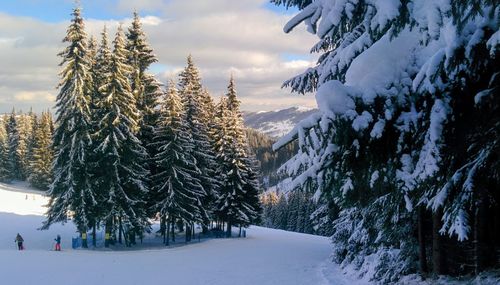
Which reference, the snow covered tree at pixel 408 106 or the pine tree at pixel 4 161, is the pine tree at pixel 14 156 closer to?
the pine tree at pixel 4 161

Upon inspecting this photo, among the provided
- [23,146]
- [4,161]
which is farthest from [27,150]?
[4,161]

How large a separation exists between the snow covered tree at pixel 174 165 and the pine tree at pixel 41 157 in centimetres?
3896

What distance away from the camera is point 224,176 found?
38375mm

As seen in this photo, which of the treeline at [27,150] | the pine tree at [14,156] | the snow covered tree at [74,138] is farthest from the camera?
the pine tree at [14,156]

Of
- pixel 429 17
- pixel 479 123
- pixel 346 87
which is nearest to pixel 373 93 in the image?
pixel 346 87

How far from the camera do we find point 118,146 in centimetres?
2998

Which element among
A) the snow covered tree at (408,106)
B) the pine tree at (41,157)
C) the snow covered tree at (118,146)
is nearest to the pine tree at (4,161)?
the pine tree at (41,157)

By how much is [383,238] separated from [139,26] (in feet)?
91.3

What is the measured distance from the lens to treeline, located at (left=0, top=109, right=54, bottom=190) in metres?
68.1

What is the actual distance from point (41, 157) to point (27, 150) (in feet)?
39.2

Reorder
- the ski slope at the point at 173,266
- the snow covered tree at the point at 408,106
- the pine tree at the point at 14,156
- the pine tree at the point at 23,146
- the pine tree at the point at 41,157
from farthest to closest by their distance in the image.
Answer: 1. the pine tree at the point at 14,156
2. the pine tree at the point at 23,146
3. the pine tree at the point at 41,157
4. the ski slope at the point at 173,266
5. the snow covered tree at the point at 408,106

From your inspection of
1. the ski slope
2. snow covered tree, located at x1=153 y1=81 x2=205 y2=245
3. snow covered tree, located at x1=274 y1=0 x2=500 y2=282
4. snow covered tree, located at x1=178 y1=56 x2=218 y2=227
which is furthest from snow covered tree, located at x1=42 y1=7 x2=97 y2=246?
snow covered tree, located at x1=274 y1=0 x2=500 y2=282

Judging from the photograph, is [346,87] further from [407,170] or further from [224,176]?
[224,176]

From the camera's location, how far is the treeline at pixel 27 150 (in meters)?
68.1
